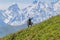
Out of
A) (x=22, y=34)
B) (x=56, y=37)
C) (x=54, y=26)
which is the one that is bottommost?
(x=56, y=37)

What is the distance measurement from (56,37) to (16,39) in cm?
686

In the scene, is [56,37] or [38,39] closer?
[56,37]

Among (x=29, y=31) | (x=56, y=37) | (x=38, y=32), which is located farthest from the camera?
(x=29, y=31)

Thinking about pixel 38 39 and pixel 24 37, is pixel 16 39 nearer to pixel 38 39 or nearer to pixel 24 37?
pixel 24 37

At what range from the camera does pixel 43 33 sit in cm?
2316

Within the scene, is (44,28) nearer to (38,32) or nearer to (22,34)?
(38,32)

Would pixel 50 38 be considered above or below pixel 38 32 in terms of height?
below

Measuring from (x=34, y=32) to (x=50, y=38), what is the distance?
13.5 ft

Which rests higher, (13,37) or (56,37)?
(13,37)

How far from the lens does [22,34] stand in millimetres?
26766

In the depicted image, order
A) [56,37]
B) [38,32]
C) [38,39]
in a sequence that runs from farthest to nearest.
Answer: [38,32], [38,39], [56,37]

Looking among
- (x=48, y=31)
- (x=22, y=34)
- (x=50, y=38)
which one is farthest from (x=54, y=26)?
(x=22, y=34)

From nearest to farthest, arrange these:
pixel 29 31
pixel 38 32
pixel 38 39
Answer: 1. pixel 38 39
2. pixel 38 32
3. pixel 29 31

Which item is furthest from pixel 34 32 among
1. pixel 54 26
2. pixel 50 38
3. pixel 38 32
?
pixel 50 38
